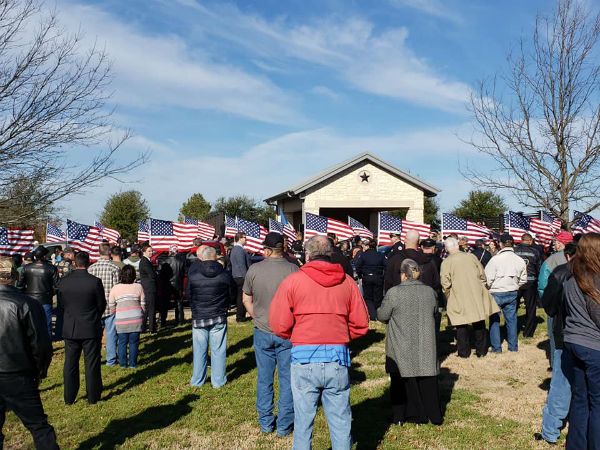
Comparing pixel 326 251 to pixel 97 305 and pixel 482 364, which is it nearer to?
pixel 97 305

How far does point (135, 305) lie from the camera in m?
8.99

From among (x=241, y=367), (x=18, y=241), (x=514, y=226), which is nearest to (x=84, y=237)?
(x=18, y=241)

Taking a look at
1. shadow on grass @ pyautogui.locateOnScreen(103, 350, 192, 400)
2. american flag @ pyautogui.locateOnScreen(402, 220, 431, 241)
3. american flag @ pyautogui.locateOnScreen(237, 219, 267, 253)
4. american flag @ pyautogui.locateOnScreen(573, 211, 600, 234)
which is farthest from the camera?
american flag @ pyautogui.locateOnScreen(402, 220, 431, 241)

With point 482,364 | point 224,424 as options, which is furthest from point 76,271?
point 482,364

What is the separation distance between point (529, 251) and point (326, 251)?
28.1ft

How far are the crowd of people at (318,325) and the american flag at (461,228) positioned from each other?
4881 mm

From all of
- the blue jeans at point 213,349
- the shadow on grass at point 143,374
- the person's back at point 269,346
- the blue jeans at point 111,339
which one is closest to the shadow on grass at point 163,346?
the shadow on grass at point 143,374

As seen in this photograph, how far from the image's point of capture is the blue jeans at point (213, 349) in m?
8.02

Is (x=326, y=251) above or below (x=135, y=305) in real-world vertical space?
above

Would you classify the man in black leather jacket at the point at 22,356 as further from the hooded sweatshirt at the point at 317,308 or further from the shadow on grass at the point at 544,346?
the shadow on grass at the point at 544,346

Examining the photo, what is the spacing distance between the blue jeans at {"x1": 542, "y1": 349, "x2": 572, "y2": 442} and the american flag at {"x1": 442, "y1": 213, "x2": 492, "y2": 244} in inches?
375

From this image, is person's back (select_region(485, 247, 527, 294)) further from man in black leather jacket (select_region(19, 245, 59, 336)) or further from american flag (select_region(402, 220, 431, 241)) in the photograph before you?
man in black leather jacket (select_region(19, 245, 59, 336))

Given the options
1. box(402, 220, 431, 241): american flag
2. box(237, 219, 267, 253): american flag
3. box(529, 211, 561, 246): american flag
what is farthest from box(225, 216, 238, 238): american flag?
box(529, 211, 561, 246): american flag

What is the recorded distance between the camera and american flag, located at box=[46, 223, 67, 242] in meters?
22.8
